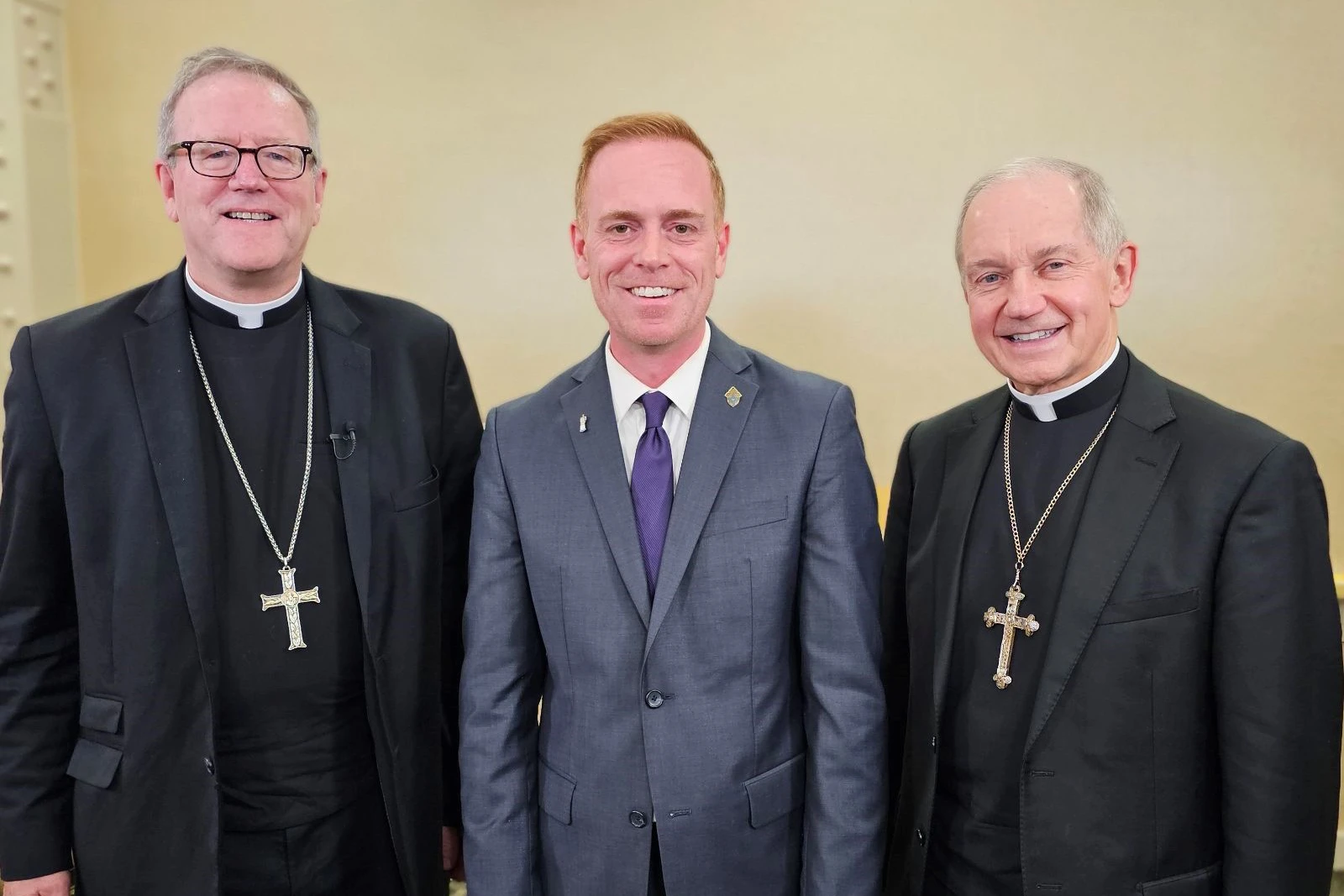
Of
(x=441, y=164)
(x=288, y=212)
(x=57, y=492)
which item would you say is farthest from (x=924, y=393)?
(x=57, y=492)

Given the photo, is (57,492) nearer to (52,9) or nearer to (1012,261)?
(1012,261)

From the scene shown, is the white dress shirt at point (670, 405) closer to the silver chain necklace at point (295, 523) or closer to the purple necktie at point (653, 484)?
the purple necktie at point (653, 484)

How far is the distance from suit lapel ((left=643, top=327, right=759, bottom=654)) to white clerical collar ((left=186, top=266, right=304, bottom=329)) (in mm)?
932

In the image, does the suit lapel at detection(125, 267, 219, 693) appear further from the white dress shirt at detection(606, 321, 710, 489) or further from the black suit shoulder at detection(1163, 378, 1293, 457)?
the black suit shoulder at detection(1163, 378, 1293, 457)

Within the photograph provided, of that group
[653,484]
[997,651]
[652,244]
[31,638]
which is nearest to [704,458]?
[653,484]

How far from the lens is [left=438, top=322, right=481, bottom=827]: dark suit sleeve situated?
2.23 meters

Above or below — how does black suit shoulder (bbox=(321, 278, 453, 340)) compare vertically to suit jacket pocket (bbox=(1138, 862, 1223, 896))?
above

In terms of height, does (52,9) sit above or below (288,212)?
above

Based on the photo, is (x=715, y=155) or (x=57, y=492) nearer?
(x=57, y=492)

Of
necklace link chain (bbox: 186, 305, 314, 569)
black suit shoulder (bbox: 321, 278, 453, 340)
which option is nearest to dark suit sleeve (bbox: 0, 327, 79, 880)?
necklace link chain (bbox: 186, 305, 314, 569)

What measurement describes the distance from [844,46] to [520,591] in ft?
8.66

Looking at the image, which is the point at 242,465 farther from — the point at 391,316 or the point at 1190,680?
the point at 1190,680

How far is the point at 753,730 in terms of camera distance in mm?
1763

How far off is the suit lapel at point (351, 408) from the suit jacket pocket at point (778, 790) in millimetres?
806
